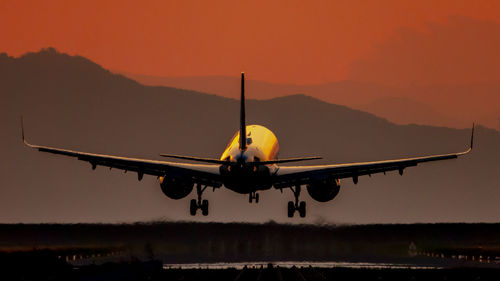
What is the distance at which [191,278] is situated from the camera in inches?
2844

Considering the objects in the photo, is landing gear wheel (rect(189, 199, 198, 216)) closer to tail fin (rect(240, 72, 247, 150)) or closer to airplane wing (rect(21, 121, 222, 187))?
airplane wing (rect(21, 121, 222, 187))

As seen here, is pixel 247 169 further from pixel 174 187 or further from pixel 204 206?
pixel 204 206

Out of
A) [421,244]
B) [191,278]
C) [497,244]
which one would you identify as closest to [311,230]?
[421,244]

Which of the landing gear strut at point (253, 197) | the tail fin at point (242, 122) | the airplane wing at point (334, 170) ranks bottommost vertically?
the landing gear strut at point (253, 197)

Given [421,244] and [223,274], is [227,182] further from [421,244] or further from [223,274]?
[421,244]

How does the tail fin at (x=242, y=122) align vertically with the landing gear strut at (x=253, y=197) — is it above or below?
above

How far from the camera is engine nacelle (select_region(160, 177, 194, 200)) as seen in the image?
93.8m

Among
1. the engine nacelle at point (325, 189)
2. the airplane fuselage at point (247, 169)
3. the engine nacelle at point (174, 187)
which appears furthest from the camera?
the engine nacelle at point (325, 189)

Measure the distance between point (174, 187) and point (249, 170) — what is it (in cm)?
1355

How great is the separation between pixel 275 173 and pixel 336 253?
91.9 feet

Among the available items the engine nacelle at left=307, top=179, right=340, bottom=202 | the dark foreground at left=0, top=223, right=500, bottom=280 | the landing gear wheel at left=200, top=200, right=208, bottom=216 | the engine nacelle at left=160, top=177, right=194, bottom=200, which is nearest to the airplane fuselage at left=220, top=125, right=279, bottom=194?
the engine nacelle at left=160, top=177, right=194, bottom=200

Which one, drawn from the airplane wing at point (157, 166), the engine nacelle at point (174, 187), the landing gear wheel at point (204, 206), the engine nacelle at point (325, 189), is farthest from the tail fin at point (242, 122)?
the landing gear wheel at point (204, 206)

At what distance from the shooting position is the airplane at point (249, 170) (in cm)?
8325

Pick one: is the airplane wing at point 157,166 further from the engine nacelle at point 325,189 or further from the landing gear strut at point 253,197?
the engine nacelle at point 325,189
